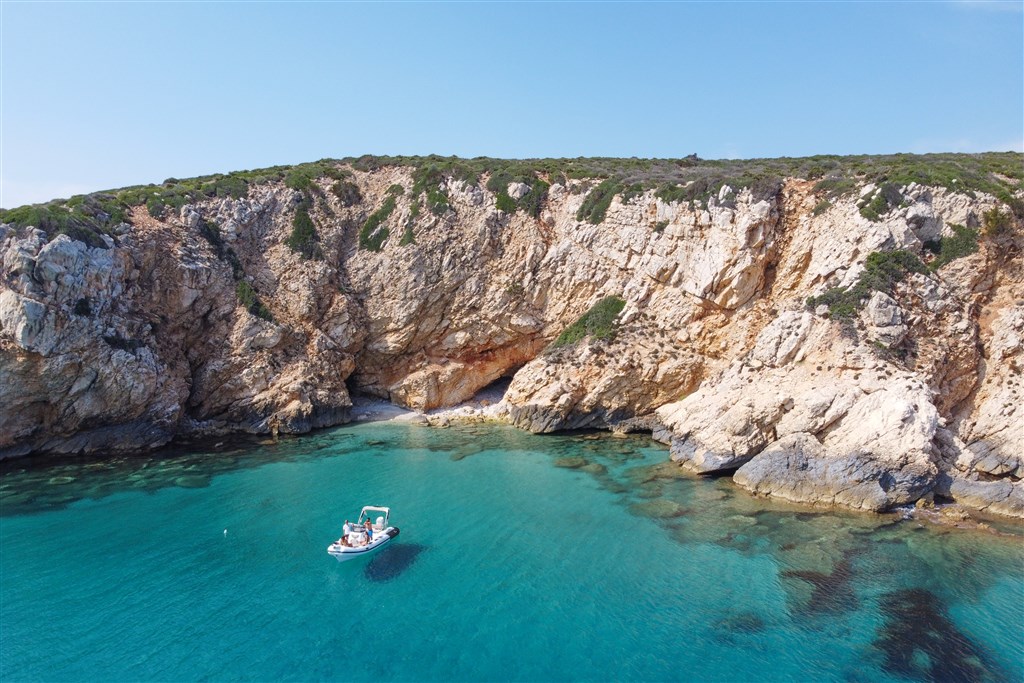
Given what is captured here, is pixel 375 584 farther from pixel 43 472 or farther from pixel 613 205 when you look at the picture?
pixel 613 205

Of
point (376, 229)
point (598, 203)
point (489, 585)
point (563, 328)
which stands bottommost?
point (489, 585)

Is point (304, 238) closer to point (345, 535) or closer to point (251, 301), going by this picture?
point (251, 301)

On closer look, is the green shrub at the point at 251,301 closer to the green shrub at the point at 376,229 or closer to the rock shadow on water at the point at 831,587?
the green shrub at the point at 376,229

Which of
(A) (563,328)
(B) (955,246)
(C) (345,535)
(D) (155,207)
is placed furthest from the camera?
(A) (563,328)

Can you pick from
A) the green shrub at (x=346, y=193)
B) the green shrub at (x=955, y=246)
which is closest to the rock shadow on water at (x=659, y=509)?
the green shrub at (x=955, y=246)

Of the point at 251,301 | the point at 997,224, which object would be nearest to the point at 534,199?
the point at 251,301

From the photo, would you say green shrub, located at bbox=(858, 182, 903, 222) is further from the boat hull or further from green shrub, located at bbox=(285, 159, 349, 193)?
green shrub, located at bbox=(285, 159, 349, 193)

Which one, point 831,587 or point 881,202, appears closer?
point 831,587
